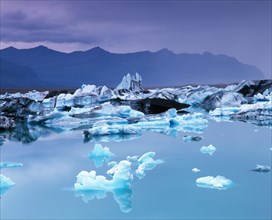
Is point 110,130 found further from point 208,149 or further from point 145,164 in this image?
point 145,164

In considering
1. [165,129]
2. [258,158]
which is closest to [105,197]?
[258,158]

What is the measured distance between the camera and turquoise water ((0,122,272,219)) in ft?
13.1

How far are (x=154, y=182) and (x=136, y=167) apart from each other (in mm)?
882

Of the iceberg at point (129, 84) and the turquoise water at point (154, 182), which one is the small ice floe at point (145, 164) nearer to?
the turquoise water at point (154, 182)

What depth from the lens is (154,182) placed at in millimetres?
4988

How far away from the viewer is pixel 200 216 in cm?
383

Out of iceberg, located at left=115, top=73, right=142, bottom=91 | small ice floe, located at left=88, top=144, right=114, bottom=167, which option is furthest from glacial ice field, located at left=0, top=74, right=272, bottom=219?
iceberg, located at left=115, top=73, right=142, bottom=91

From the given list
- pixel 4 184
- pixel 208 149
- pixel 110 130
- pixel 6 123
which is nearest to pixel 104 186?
pixel 4 184

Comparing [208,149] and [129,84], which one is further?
[129,84]

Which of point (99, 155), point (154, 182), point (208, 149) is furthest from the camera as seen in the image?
point (208, 149)

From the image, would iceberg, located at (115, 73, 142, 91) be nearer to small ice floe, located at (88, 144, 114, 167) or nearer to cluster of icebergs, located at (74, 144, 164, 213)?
small ice floe, located at (88, 144, 114, 167)

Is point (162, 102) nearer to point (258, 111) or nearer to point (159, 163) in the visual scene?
point (258, 111)

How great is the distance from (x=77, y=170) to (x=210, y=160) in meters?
1.93

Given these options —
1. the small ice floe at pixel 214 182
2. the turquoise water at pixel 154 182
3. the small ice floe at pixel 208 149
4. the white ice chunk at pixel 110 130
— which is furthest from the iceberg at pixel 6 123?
the small ice floe at pixel 214 182
